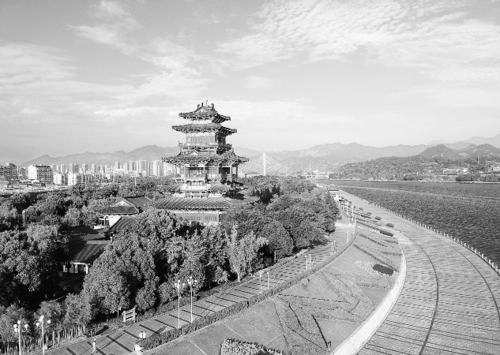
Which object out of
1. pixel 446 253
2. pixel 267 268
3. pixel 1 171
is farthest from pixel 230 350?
pixel 1 171

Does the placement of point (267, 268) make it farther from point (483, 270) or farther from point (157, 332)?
point (483, 270)

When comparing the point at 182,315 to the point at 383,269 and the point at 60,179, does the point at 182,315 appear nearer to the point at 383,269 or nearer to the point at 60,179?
the point at 383,269

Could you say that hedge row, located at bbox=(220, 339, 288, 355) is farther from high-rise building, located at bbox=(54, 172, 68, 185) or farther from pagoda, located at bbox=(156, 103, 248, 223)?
high-rise building, located at bbox=(54, 172, 68, 185)

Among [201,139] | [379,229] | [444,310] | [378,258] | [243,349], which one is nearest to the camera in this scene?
[243,349]

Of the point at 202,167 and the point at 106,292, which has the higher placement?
the point at 202,167

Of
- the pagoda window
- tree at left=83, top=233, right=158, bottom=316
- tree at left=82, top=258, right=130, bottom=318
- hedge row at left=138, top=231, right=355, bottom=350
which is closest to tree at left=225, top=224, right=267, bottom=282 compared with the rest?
hedge row at left=138, top=231, right=355, bottom=350

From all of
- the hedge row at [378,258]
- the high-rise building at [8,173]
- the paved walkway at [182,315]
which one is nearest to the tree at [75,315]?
the paved walkway at [182,315]

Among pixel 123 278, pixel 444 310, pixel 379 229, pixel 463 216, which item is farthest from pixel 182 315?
pixel 463 216
